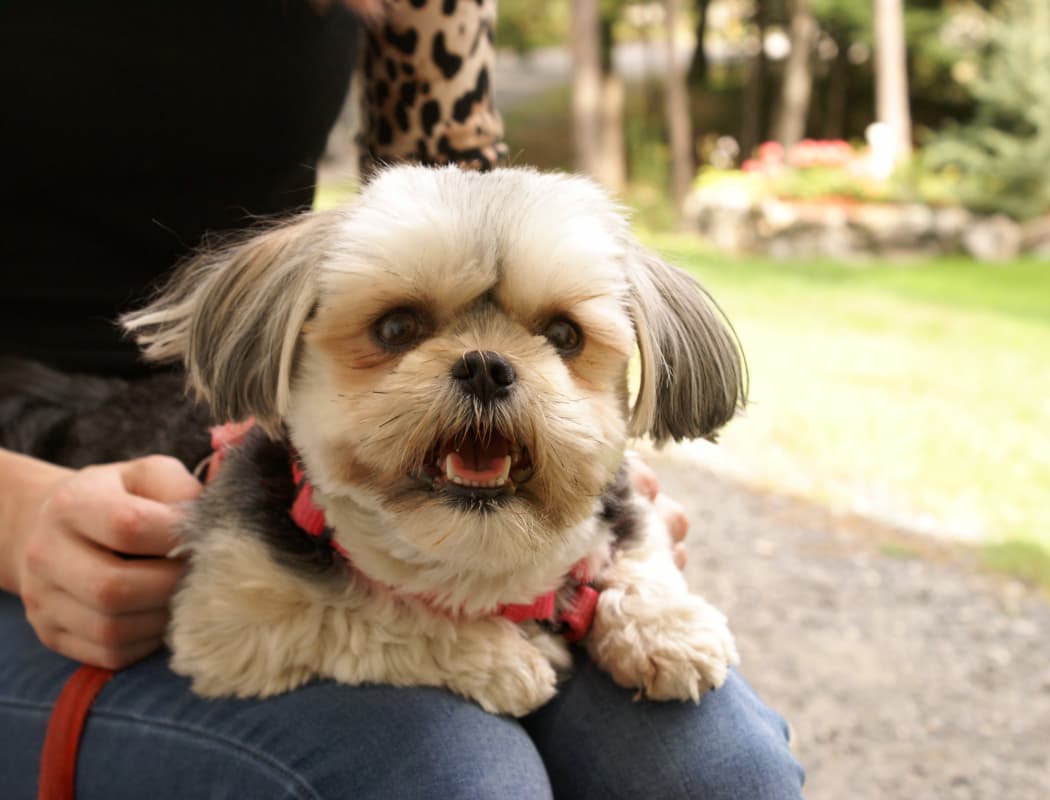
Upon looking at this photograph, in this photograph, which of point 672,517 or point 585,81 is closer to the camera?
point 672,517

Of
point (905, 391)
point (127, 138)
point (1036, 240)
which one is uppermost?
point (127, 138)

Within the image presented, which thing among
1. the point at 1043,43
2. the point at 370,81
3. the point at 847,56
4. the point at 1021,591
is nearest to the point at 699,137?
the point at 847,56

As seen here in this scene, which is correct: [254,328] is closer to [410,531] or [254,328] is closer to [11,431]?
[410,531]

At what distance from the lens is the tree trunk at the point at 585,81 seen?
1326cm

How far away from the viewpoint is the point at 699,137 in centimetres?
2077

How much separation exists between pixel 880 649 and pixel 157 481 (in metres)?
3.01

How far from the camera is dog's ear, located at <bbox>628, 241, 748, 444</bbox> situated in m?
1.66

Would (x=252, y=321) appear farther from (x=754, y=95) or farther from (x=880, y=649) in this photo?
(x=754, y=95)

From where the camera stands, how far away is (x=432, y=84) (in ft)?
7.30

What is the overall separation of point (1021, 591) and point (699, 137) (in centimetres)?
1741

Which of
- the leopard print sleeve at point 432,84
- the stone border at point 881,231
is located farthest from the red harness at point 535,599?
the stone border at point 881,231

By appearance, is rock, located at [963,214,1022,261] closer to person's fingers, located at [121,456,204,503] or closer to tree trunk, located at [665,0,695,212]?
tree trunk, located at [665,0,695,212]

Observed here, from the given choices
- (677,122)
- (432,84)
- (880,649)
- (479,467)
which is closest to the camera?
(479,467)

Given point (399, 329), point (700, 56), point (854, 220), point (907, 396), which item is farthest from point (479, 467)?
point (700, 56)
